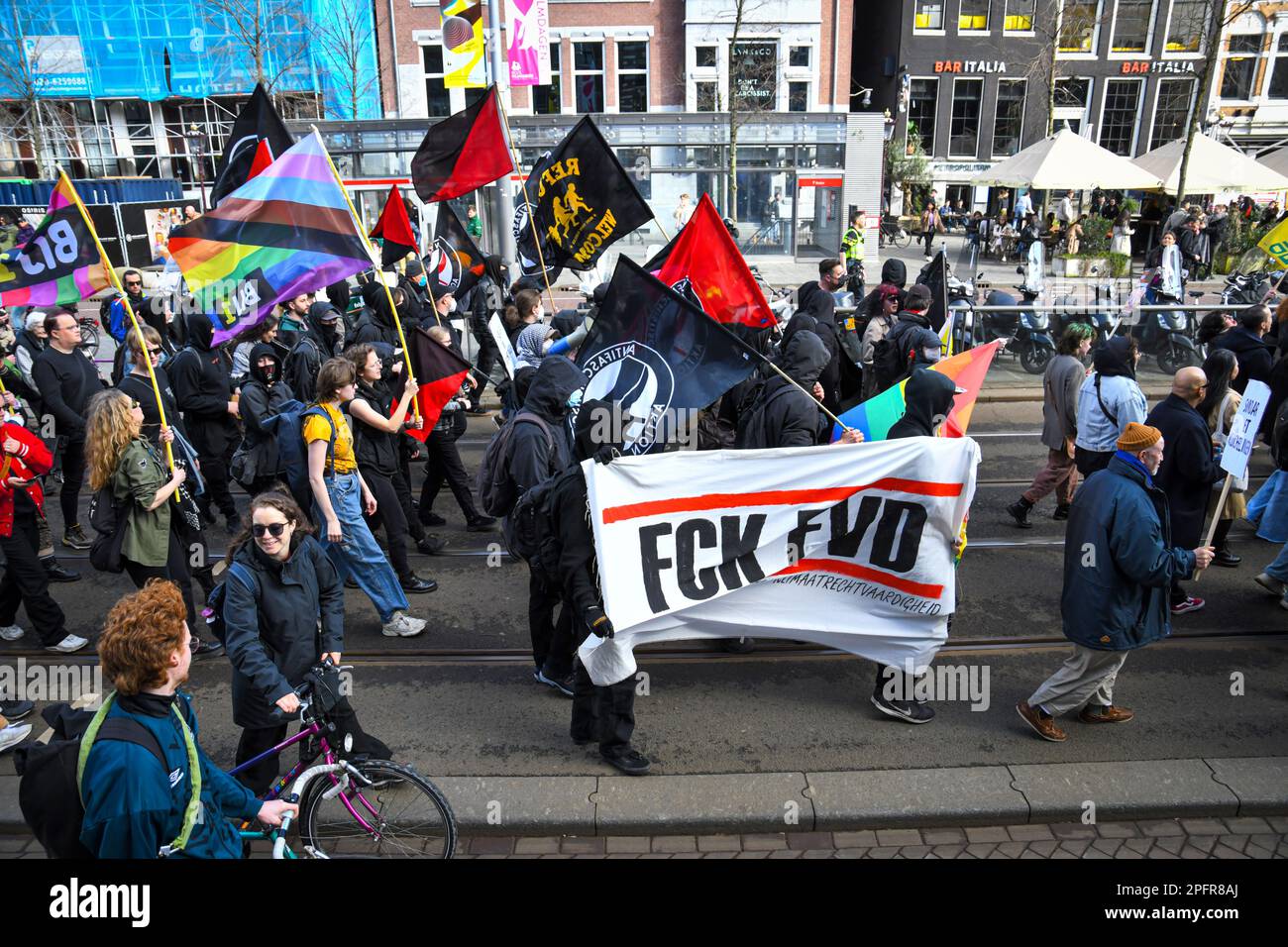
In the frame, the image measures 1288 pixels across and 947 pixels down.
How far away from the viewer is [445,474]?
27.4 feet

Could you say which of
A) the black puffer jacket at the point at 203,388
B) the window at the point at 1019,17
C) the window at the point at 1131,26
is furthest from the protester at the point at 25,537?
the window at the point at 1131,26

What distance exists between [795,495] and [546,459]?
1.48 m

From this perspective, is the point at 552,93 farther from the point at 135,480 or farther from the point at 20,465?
the point at 135,480

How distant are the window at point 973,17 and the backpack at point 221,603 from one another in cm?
3900

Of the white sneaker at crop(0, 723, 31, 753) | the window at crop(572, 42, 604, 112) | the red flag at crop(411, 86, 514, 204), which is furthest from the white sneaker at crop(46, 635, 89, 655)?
the window at crop(572, 42, 604, 112)

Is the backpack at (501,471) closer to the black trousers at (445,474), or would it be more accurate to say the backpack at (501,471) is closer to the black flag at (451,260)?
the black trousers at (445,474)

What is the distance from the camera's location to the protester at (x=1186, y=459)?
6035mm

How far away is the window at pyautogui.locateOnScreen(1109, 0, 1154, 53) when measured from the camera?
3647cm

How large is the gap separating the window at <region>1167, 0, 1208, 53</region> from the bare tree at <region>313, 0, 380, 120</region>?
30.1 meters

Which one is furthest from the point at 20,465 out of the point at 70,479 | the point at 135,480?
the point at 70,479

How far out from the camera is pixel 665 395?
5.55 meters

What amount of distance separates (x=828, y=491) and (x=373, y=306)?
6304 millimetres

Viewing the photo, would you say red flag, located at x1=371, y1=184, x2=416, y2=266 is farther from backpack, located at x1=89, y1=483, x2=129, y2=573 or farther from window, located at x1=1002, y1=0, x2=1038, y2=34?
window, located at x1=1002, y1=0, x2=1038, y2=34

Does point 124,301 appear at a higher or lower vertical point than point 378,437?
higher
